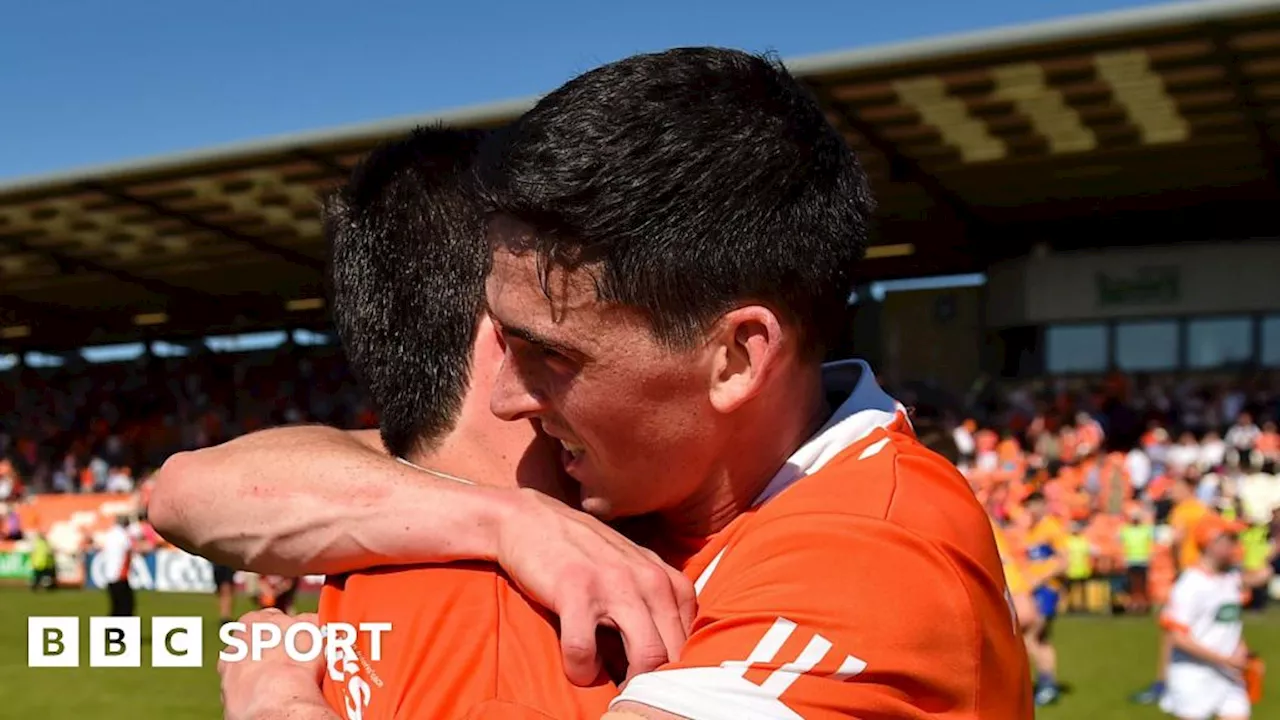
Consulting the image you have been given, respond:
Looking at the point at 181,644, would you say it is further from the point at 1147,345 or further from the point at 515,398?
the point at 1147,345

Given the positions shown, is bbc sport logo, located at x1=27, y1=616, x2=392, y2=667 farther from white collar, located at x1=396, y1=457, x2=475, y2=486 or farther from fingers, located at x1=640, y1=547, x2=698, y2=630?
fingers, located at x1=640, y1=547, x2=698, y2=630

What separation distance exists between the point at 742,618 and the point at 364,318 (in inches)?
29.9

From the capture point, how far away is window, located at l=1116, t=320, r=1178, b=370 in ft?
75.0

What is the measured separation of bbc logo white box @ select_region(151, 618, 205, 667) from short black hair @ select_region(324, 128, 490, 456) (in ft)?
3.26

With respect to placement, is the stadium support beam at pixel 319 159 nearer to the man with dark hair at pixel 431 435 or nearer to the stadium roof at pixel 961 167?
the stadium roof at pixel 961 167

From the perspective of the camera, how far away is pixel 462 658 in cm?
149

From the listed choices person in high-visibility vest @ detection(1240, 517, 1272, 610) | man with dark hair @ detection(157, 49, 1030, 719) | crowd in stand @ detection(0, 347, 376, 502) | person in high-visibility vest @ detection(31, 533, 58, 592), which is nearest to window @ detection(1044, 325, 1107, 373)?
person in high-visibility vest @ detection(1240, 517, 1272, 610)

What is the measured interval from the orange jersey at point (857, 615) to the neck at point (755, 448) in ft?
0.38

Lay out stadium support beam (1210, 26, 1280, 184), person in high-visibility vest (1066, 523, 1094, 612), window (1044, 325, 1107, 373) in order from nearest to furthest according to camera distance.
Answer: stadium support beam (1210, 26, 1280, 184), person in high-visibility vest (1066, 523, 1094, 612), window (1044, 325, 1107, 373)

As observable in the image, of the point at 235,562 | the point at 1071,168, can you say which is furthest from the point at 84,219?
the point at 235,562

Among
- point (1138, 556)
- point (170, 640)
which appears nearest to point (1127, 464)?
point (1138, 556)

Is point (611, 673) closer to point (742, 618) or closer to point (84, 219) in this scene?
point (742, 618)

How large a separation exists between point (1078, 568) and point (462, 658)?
1538 cm

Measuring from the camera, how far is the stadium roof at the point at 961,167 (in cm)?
1466
